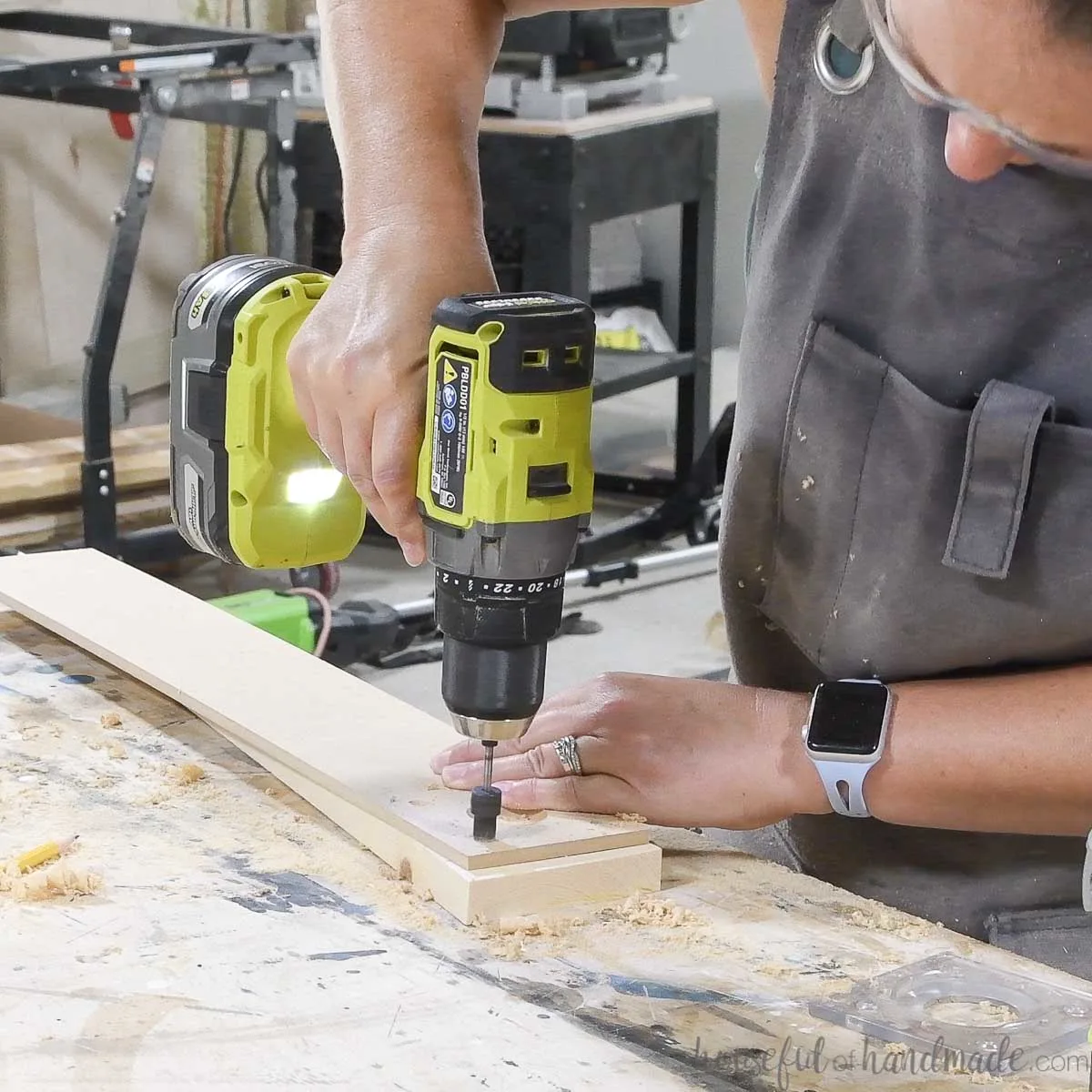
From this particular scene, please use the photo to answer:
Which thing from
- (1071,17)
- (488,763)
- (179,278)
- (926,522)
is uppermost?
(1071,17)

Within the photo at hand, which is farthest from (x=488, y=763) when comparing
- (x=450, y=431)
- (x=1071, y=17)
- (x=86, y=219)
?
(x=86, y=219)

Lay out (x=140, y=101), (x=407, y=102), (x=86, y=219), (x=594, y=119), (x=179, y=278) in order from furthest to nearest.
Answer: (x=179, y=278)
(x=86, y=219)
(x=594, y=119)
(x=140, y=101)
(x=407, y=102)

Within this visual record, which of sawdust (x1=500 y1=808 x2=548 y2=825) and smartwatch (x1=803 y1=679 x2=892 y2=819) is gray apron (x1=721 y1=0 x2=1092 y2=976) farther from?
sawdust (x1=500 y1=808 x2=548 y2=825)

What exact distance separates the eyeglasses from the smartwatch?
1.45 feet

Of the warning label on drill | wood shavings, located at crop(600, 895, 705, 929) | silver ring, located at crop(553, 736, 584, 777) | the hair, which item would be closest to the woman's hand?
silver ring, located at crop(553, 736, 584, 777)

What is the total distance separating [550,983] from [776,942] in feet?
0.55

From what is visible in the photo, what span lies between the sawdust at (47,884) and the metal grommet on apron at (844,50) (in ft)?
2.72

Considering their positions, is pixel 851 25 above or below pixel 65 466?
above

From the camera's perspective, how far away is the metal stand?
3.04 metres

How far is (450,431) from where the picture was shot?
1089 millimetres

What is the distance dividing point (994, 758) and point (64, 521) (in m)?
2.68

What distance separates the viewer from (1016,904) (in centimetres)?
126

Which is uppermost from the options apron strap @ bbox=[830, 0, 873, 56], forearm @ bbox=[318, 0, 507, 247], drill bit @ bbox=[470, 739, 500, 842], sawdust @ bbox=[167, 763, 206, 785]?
apron strap @ bbox=[830, 0, 873, 56]

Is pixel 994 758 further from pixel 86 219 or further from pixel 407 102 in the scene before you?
pixel 86 219
